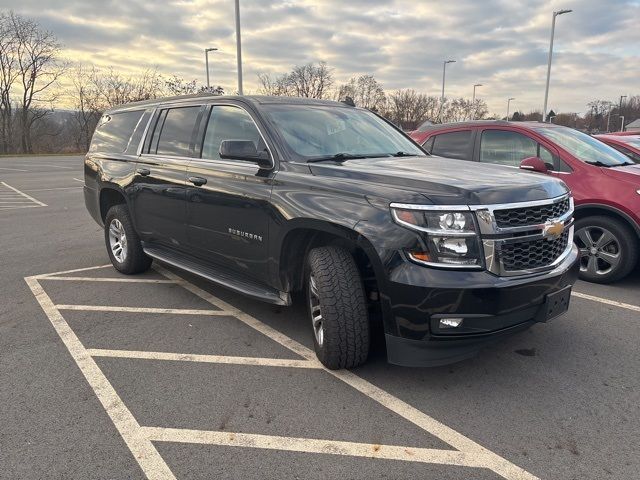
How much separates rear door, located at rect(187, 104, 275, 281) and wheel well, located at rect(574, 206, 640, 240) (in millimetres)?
3763

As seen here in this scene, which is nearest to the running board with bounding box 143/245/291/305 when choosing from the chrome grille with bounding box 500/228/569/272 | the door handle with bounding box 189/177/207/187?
the door handle with bounding box 189/177/207/187

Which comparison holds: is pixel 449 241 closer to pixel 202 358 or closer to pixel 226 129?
pixel 202 358

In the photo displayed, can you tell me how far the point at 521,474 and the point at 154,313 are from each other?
335 cm

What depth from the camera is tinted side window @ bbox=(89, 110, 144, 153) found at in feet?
18.7

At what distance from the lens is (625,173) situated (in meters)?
5.30

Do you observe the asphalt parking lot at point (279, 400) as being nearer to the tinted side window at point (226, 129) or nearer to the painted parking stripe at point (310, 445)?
the painted parking stripe at point (310, 445)

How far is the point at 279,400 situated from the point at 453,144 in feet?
15.8

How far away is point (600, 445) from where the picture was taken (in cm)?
262

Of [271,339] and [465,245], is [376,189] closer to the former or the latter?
[465,245]

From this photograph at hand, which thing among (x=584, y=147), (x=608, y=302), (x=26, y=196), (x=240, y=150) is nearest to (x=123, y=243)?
(x=240, y=150)

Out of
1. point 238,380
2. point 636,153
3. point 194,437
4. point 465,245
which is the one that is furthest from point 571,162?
point 194,437

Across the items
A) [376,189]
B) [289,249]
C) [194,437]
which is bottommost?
Result: [194,437]

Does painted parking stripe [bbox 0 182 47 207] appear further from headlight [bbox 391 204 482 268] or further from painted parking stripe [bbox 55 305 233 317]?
headlight [bbox 391 204 482 268]

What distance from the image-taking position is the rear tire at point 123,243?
556 cm
